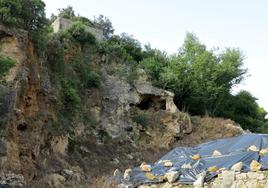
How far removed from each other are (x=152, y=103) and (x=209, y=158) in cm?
1234

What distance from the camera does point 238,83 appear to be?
27578 mm

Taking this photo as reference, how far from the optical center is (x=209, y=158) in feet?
36.5

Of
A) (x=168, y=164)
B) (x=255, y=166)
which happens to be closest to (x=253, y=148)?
(x=255, y=166)

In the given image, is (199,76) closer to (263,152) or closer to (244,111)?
(244,111)

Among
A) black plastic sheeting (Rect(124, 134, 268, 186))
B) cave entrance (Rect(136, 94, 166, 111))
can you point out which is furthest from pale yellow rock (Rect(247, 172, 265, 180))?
cave entrance (Rect(136, 94, 166, 111))

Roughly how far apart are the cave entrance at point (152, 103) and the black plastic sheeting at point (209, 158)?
1076 cm

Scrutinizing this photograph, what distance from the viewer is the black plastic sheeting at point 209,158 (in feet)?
33.8

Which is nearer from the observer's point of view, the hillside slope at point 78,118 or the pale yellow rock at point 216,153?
the pale yellow rock at point 216,153

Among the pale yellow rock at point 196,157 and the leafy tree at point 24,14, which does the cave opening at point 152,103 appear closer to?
the leafy tree at point 24,14

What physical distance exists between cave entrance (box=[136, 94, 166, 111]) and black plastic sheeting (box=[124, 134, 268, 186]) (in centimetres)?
1076

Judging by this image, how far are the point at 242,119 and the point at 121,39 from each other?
952cm

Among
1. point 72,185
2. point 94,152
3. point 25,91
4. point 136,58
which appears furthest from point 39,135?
point 136,58

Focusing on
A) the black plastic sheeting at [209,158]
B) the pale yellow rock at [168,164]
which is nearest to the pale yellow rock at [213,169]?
the black plastic sheeting at [209,158]

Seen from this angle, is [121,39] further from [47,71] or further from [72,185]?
[72,185]
